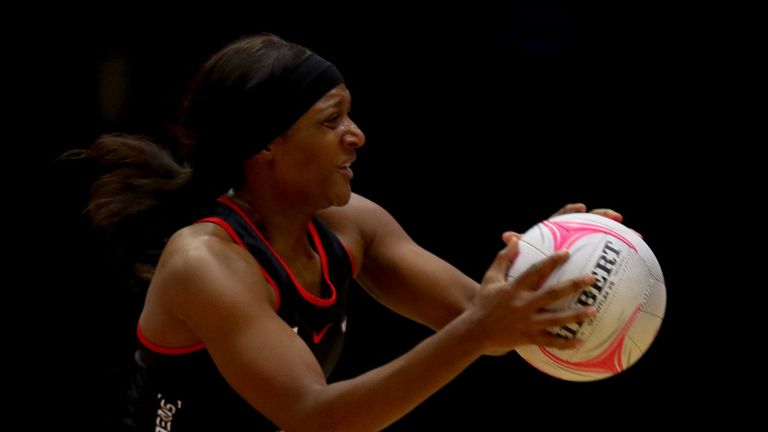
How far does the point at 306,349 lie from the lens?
6.59ft

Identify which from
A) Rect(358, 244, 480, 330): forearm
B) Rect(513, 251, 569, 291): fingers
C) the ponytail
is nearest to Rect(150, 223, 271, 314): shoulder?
the ponytail

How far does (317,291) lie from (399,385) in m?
0.57

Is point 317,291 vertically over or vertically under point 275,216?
under

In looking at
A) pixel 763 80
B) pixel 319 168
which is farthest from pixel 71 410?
pixel 763 80

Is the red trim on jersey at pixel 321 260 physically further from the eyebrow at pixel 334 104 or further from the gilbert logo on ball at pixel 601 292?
the gilbert logo on ball at pixel 601 292

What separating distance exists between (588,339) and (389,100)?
6.58 feet

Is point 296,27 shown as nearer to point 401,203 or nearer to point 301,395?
point 401,203

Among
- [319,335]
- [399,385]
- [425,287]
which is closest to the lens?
[399,385]

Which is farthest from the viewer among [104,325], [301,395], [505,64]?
[505,64]

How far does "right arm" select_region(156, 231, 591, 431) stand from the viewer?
5.85 ft

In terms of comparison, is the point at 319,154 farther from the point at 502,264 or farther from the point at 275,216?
the point at 502,264

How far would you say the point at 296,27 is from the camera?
375cm

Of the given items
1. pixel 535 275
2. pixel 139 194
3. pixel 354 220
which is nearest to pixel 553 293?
pixel 535 275

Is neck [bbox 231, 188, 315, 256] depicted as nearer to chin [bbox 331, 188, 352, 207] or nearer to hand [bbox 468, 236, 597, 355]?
chin [bbox 331, 188, 352, 207]
